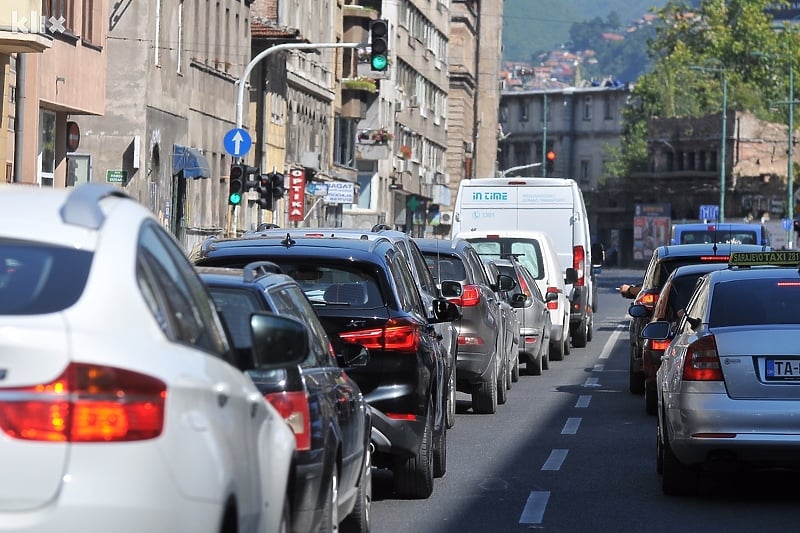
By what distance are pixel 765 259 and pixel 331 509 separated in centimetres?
637

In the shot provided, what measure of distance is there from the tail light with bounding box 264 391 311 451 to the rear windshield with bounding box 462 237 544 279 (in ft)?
66.5

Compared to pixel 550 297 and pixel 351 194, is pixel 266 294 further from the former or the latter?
pixel 351 194

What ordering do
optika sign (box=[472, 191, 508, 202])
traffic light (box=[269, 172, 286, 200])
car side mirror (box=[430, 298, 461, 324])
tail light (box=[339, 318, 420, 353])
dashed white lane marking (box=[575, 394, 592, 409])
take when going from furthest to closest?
1. traffic light (box=[269, 172, 286, 200])
2. optika sign (box=[472, 191, 508, 202])
3. dashed white lane marking (box=[575, 394, 592, 409])
4. car side mirror (box=[430, 298, 461, 324])
5. tail light (box=[339, 318, 420, 353])

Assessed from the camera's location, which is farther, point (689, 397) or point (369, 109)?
point (369, 109)

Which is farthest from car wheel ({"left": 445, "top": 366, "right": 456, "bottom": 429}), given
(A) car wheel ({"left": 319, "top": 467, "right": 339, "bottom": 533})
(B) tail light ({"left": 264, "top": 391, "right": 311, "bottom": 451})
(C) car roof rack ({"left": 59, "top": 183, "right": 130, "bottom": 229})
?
(C) car roof rack ({"left": 59, "top": 183, "right": 130, "bottom": 229})

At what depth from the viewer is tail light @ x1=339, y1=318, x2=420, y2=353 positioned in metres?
11.4

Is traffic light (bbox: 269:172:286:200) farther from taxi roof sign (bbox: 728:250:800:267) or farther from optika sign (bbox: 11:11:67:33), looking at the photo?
taxi roof sign (bbox: 728:250:800:267)

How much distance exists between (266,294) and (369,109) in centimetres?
7245

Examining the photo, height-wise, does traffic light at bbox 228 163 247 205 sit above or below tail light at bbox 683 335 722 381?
above

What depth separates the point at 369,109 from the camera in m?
80.4

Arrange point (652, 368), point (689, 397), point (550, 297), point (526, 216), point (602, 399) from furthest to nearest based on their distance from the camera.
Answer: point (526, 216), point (550, 297), point (602, 399), point (652, 368), point (689, 397)

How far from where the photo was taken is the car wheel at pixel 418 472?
12.0m

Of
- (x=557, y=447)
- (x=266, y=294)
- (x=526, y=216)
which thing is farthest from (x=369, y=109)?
(x=266, y=294)

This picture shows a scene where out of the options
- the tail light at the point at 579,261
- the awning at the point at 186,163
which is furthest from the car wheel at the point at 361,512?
the awning at the point at 186,163
